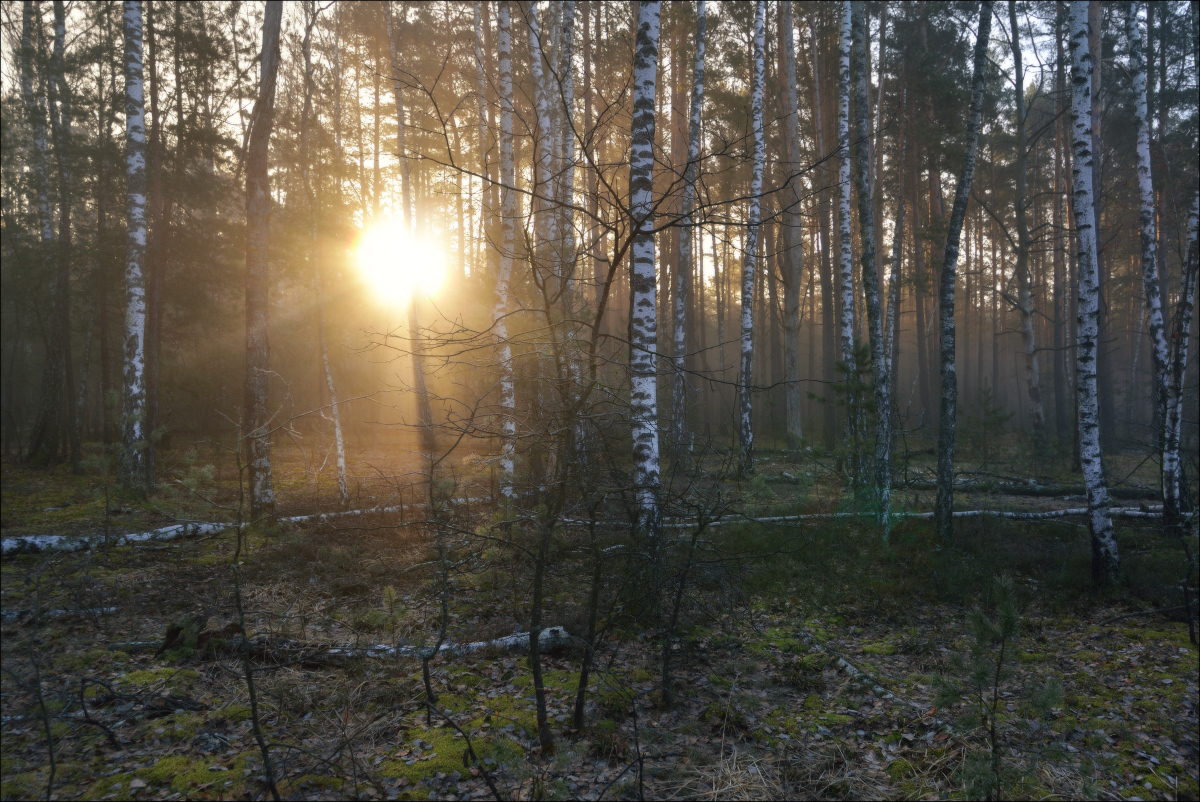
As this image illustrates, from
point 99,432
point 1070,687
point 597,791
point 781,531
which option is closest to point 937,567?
point 781,531

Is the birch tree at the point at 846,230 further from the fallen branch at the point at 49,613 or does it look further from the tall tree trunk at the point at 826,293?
the fallen branch at the point at 49,613

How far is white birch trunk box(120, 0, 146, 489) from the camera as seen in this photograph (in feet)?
36.3

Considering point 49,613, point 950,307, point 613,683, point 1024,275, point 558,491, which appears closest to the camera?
point 558,491

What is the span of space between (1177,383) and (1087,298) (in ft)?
7.67

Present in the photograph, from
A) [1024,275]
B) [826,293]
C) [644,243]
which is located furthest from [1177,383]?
[826,293]

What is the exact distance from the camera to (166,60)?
14352 millimetres

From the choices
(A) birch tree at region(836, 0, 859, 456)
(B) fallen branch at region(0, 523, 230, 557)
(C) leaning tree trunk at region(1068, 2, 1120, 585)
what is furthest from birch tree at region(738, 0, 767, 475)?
(B) fallen branch at region(0, 523, 230, 557)

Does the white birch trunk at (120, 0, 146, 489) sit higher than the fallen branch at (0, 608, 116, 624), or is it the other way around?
the white birch trunk at (120, 0, 146, 489)

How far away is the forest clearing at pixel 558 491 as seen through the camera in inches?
143

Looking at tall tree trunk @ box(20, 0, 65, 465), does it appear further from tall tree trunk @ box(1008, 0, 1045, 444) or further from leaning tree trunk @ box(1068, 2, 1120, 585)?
tall tree trunk @ box(1008, 0, 1045, 444)

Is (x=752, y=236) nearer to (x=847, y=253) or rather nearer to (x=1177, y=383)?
(x=847, y=253)

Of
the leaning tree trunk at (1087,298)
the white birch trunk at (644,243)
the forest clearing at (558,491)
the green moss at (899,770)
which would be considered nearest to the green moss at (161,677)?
the forest clearing at (558,491)

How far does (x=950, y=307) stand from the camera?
321 inches

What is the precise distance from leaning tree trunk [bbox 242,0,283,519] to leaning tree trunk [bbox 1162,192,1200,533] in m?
12.8
